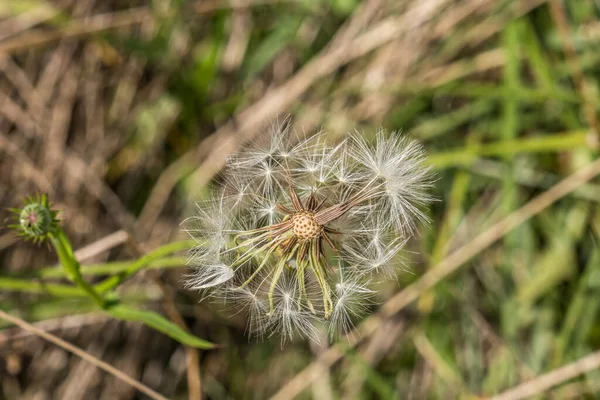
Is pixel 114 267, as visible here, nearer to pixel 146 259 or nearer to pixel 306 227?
pixel 146 259

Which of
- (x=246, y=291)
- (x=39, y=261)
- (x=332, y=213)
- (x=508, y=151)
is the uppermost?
(x=508, y=151)

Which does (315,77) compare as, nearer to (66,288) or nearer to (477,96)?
(477,96)

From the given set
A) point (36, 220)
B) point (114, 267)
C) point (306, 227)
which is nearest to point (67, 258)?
point (36, 220)

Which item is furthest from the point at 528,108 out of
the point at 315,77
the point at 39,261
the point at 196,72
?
the point at 39,261

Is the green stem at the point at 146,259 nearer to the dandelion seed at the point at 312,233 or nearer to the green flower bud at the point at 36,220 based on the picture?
the dandelion seed at the point at 312,233

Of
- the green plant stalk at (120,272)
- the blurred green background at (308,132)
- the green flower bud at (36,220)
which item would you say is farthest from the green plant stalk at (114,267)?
the blurred green background at (308,132)

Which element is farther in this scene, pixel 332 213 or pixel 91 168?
pixel 91 168

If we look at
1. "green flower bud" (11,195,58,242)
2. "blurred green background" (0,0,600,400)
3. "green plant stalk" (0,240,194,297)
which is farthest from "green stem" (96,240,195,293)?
"blurred green background" (0,0,600,400)

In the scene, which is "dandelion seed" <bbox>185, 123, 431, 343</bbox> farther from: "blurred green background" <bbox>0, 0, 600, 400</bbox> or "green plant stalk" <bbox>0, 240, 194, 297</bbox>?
"blurred green background" <bbox>0, 0, 600, 400</bbox>
